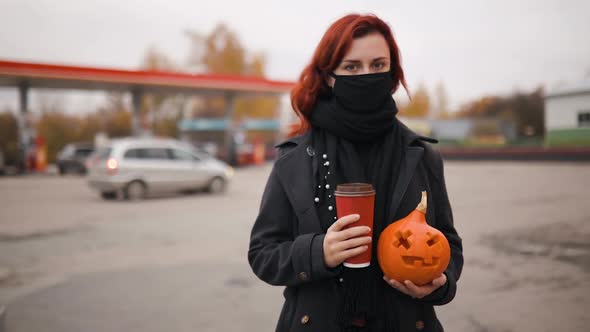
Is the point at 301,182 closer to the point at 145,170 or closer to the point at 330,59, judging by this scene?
the point at 330,59

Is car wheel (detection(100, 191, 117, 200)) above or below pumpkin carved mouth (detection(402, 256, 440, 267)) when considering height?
below

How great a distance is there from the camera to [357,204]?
1.35m

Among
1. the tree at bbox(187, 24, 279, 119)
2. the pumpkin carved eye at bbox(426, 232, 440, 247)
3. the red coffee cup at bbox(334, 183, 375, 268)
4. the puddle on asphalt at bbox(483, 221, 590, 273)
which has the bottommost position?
the puddle on asphalt at bbox(483, 221, 590, 273)

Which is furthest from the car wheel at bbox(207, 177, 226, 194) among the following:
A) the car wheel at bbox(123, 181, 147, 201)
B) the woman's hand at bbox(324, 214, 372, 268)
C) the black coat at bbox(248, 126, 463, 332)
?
the woman's hand at bbox(324, 214, 372, 268)

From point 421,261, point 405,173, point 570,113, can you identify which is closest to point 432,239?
point 421,261

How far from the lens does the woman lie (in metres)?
1.59

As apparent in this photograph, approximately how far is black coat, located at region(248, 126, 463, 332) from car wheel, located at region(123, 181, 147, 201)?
11850 millimetres

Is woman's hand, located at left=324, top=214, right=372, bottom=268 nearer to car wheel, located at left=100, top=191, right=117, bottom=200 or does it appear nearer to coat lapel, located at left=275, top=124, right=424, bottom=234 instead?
coat lapel, located at left=275, top=124, right=424, bottom=234

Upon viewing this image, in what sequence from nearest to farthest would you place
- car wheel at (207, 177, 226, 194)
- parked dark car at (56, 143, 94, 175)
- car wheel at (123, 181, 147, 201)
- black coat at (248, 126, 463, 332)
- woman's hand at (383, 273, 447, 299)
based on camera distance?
1. woman's hand at (383, 273, 447, 299)
2. black coat at (248, 126, 463, 332)
3. car wheel at (123, 181, 147, 201)
4. car wheel at (207, 177, 226, 194)
5. parked dark car at (56, 143, 94, 175)

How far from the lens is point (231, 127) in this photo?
A: 2852cm

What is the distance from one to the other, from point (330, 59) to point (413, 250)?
73 centimetres

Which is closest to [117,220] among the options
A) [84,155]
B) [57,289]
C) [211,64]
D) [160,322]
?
[57,289]

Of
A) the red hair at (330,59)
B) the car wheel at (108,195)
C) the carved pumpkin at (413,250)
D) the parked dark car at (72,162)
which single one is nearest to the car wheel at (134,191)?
the car wheel at (108,195)

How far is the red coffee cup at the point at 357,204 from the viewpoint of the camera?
1349 mm
